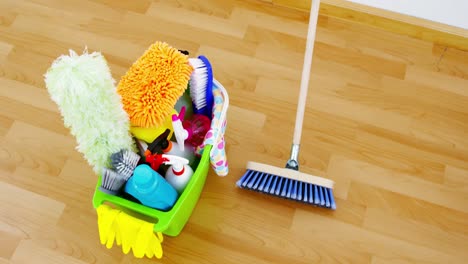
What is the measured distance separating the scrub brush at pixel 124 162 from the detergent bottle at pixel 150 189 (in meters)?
0.02

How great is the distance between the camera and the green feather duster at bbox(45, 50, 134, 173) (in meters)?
0.75

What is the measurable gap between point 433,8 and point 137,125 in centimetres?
89

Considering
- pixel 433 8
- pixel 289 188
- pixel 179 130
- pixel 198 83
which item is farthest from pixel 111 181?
pixel 433 8

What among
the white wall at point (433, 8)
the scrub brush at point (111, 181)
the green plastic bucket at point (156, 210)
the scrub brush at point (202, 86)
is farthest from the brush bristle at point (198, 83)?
the white wall at point (433, 8)

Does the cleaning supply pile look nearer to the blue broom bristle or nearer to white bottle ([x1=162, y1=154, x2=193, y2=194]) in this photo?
white bottle ([x1=162, y1=154, x2=193, y2=194])

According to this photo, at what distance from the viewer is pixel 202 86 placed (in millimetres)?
985

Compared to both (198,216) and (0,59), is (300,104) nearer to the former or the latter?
(198,216)

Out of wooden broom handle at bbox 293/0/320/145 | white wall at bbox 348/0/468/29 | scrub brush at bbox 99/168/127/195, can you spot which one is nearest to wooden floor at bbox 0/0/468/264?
white wall at bbox 348/0/468/29

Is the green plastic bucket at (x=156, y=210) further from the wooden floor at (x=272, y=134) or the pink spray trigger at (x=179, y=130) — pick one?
the wooden floor at (x=272, y=134)

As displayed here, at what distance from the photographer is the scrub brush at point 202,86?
96 cm

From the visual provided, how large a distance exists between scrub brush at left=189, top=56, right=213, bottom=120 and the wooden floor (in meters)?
0.23

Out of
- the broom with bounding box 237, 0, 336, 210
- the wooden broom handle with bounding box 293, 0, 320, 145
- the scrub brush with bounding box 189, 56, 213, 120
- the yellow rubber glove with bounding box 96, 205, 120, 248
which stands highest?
the wooden broom handle with bounding box 293, 0, 320, 145

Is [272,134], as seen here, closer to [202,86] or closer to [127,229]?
[202,86]

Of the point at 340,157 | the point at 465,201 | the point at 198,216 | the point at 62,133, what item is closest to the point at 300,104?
the point at 340,157
